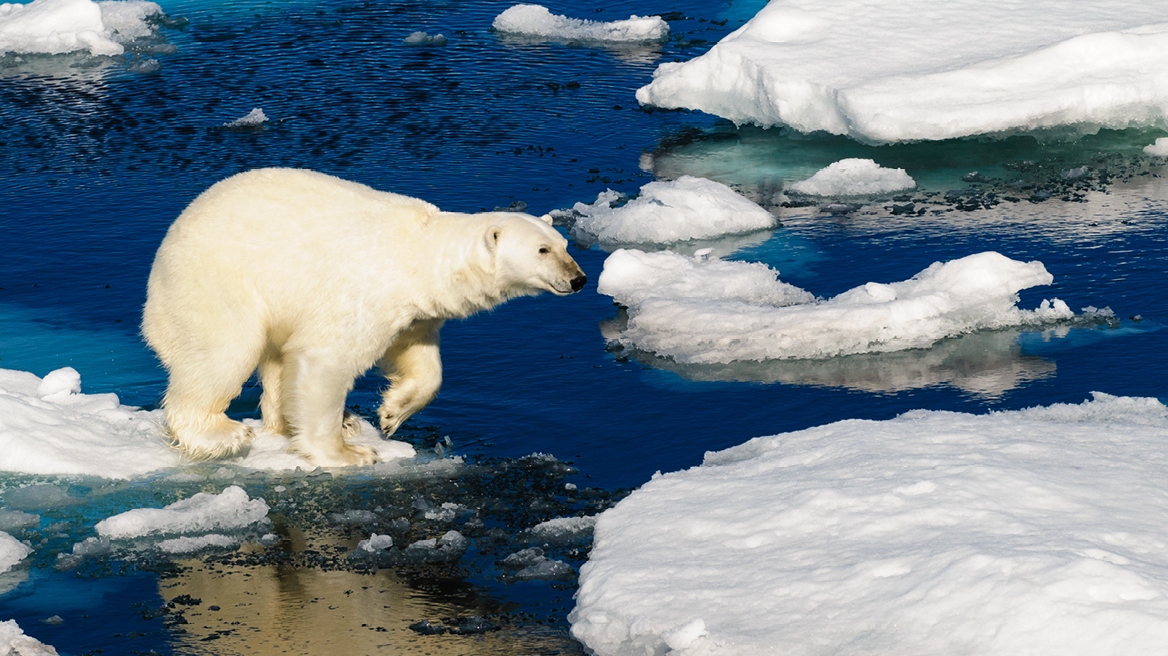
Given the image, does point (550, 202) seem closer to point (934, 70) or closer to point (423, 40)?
point (934, 70)

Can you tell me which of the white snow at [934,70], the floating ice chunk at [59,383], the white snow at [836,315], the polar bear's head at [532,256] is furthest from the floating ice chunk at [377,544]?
the white snow at [934,70]

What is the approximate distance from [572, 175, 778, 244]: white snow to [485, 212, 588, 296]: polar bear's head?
3.71 metres

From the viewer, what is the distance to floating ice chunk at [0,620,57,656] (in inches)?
169

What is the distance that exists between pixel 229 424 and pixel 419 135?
255 inches

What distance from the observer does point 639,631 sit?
4.15 meters

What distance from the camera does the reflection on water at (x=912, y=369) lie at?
23.1 feet

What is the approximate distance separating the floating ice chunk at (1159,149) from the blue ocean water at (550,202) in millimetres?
95

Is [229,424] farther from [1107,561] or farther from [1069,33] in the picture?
[1069,33]

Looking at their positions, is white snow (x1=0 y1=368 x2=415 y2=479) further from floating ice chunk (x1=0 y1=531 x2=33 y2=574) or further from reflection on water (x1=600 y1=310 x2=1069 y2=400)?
reflection on water (x1=600 y1=310 x2=1069 y2=400)

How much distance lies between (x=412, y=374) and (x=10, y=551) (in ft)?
6.55

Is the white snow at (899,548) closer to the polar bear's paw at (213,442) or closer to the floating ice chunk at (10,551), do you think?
the polar bear's paw at (213,442)

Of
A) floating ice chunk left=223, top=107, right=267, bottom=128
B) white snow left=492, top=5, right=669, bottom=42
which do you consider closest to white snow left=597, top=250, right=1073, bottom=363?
floating ice chunk left=223, top=107, right=267, bottom=128

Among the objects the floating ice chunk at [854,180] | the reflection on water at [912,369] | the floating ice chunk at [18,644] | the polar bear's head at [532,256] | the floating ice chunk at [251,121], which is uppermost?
the polar bear's head at [532,256]

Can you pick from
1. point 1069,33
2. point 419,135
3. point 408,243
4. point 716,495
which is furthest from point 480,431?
point 1069,33
